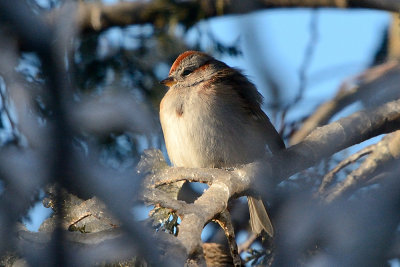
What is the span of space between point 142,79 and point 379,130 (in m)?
2.00

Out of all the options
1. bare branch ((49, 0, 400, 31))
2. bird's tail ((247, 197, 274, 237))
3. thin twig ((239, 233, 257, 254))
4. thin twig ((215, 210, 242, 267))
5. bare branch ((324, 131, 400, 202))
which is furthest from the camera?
bare branch ((49, 0, 400, 31))

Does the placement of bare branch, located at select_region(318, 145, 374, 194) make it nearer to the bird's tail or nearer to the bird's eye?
the bird's tail

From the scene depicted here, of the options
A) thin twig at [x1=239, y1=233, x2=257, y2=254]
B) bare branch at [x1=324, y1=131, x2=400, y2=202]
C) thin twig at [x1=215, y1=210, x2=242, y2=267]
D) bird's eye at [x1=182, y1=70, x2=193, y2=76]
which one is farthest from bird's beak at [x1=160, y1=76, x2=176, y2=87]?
thin twig at [x1=215, y1=210, x2=242, y2=267]

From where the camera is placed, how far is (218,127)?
14.7ft

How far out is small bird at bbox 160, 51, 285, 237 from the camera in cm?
442

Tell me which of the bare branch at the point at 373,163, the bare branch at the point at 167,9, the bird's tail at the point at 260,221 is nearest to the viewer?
the bare branch at the point at 373,163

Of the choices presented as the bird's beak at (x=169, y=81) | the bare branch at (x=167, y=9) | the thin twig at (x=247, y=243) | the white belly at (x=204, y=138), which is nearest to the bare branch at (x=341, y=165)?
the white belly at (x=204, y=138)

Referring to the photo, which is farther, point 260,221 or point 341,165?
point 341,165

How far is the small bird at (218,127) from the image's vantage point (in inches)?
174

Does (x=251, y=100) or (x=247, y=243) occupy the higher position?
(x=251, y=100)

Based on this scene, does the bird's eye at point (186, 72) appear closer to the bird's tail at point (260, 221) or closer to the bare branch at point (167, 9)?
the bare branch at point (167, 9)

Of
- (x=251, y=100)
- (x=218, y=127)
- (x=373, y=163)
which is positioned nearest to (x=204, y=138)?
(x=218, y=127)

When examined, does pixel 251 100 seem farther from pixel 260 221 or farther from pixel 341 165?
pixel 260 221

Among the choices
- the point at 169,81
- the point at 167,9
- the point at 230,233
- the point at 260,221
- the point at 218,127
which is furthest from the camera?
the point at 167,9
